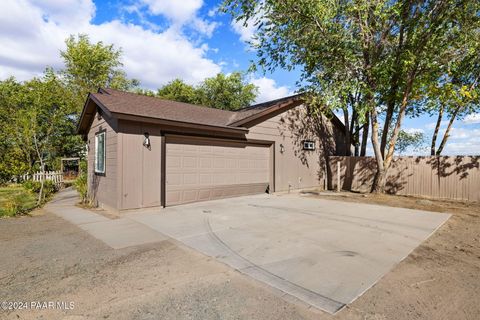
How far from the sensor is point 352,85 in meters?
10.1

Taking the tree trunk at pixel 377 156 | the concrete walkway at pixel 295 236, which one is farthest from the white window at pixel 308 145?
the concrete walkway at pixel 295 236

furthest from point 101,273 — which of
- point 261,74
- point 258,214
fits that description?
point 261,74

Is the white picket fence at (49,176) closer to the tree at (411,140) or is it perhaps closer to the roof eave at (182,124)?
the roof eave at (182,124)

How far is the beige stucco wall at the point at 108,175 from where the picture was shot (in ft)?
24.2

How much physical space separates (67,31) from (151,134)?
23.2 meters

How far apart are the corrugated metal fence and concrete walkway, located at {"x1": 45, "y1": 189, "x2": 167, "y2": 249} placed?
424 inches

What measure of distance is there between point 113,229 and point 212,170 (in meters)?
4.22

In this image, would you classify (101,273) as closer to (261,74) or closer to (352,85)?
(352,85)

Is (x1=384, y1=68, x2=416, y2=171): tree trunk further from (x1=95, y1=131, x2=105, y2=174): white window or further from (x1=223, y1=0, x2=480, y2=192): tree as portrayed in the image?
(x1=95, y1=131, x2=105, y2=174): white window

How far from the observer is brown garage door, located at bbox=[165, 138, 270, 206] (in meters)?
8.31

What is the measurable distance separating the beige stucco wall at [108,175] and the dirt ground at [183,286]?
2.88m

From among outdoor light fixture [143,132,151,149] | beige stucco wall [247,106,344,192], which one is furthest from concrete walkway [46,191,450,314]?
beige stucco wall [247,106,344,192]

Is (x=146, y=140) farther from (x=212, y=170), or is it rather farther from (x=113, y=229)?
(x=113, y=229)

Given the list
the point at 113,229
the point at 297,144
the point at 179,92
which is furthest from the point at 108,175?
the point at 179,92
